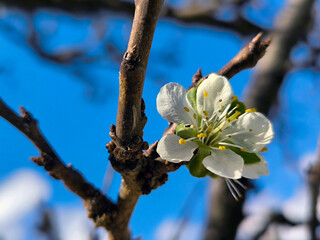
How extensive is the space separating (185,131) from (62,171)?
0.47 m

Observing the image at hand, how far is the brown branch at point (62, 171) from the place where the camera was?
3.96 ft

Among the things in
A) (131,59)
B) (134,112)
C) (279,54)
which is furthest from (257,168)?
(279,54)

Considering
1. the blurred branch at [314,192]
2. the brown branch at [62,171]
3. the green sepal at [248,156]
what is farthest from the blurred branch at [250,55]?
the blurred branch at [314,192]

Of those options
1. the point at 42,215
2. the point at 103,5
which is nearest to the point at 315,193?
the point at 42,215

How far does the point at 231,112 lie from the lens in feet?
4.51

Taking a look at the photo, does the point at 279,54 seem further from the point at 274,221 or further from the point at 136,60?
the point at 136,60

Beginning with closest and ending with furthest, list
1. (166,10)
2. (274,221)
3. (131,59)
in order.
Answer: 1. (131,59)
2. (274,221)
3. (166,10)

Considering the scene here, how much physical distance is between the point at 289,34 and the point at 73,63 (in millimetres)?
2389

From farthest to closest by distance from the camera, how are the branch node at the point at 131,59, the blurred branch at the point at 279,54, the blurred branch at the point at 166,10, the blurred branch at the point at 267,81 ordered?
the blurred branch at the point at 166,10 → the blurred branch at the point at 279,54 → the blurred branch at the point at 267,81 → the branch node at the point at 131,59

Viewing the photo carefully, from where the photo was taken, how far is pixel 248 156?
1.30 metres

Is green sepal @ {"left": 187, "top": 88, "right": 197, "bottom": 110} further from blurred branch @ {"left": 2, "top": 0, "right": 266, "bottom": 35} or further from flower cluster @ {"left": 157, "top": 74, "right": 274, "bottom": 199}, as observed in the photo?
blurred branch @ {"left": 2, "top": 0, "right": 266, "bottom": 35}

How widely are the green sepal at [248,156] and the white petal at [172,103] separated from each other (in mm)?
207

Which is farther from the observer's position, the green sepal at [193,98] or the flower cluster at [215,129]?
the green sepal at [193,98]

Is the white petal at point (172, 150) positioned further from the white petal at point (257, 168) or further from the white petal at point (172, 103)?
the white petal at point (257, 168)
